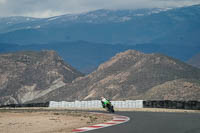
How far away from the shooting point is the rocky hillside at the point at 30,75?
551ft

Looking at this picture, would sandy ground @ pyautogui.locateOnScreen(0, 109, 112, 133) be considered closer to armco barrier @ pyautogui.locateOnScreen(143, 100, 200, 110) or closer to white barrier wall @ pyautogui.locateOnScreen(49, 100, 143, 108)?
armco barrier @ pyautogui.locateOnScreen(143, 100, 200, 110)

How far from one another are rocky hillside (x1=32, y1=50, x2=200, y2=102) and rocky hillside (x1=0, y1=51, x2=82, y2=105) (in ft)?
62.1

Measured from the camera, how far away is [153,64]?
454 ft

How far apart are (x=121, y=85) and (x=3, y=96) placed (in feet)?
158

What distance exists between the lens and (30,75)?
183 meters

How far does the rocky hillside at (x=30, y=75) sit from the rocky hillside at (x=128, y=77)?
18.9 meters

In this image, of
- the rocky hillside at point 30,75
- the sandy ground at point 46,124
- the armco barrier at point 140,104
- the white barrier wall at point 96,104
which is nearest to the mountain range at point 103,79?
the rocky hillside at point 30,75

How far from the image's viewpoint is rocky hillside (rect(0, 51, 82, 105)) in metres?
168

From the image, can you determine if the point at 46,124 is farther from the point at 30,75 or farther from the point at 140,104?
the point at 30,75

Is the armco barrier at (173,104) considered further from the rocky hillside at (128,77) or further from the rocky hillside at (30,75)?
the rocky hillside at (30,75)

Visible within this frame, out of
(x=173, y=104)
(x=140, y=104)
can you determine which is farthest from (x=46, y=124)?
(x=140, y=104)

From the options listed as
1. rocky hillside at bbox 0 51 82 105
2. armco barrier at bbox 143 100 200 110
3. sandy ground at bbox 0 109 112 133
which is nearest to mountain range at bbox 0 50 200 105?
rocky hillside at bbox 0 51 82 105

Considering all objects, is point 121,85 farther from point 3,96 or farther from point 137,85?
point 3,96

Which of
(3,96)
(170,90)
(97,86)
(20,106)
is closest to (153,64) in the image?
(97,86)
